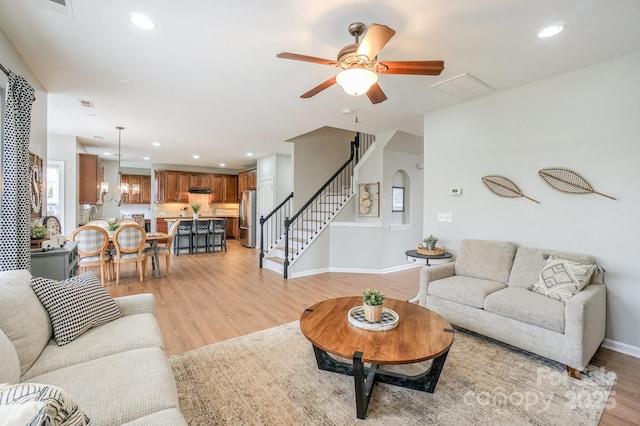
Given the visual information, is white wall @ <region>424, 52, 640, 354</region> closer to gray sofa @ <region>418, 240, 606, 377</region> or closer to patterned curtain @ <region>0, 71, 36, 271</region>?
gray sofa @ <region>418, 240, 606, 377</region>

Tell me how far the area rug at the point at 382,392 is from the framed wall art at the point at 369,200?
135 inches

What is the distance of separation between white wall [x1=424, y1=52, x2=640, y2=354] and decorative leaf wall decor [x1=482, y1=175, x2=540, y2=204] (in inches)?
2.3

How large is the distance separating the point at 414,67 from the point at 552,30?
123cm

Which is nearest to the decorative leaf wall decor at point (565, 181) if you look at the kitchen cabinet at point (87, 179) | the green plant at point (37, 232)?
the green plant at point (37, 232)

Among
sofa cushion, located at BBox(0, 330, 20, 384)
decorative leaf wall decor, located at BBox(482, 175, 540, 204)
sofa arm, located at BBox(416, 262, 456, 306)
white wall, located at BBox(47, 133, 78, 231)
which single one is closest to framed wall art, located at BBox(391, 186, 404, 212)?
decorative leaf wall decor, located at BBox(482, 175, 540, 204)

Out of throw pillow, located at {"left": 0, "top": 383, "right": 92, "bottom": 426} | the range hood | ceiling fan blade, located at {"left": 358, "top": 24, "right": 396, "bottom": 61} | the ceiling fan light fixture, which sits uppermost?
ceiling fan blade, located at {"left": 358, "top": 24, "right": 396, "bottom": 61}

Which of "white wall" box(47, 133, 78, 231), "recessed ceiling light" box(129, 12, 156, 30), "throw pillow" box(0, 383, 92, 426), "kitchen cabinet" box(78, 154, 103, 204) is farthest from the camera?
"kitchen cabinet" box(78, 154, 103, 204)

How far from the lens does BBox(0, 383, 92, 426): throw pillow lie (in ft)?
2.31

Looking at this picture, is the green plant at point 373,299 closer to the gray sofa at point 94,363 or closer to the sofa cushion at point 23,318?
the gray sofa at point 94,363

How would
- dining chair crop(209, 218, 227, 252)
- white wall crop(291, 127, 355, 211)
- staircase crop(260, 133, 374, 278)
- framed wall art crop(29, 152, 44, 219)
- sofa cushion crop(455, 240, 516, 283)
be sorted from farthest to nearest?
dining chair crop(209, 218, 227, 252) < white wall crop(291, 127, 355, 211) < staircase crop(260, 133, 374, 278) < sofa cushion crop(455, 240, 516, 283) < framed wall art crop(29, 152, 44, 219)

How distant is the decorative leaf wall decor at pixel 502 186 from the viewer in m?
3.45

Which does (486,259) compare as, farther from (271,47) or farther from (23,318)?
(23,318)

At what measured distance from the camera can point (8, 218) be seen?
238 cm

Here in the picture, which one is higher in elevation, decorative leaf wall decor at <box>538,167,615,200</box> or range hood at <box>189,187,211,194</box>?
range hood at <box>189,187,211,194</box>
